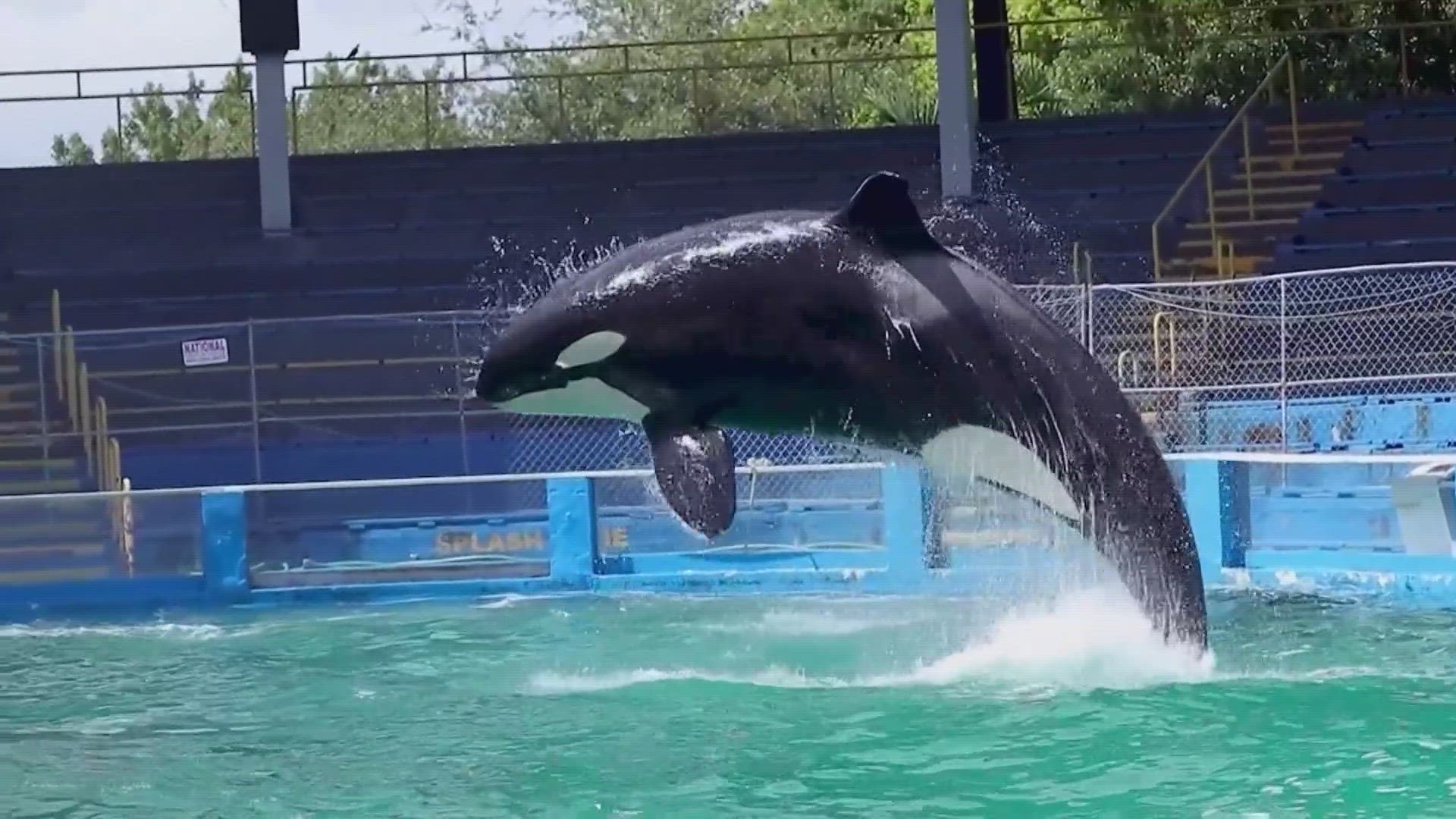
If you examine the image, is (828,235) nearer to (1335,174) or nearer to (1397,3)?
(1335,174)

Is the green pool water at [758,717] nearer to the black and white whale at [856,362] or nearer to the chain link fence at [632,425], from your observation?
the black and white whale at [856,362]

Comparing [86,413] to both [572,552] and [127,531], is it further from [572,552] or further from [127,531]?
[572,552]

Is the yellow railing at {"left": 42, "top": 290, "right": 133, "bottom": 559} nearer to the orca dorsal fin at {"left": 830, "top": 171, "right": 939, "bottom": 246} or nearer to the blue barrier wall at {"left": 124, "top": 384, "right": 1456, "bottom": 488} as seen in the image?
the blue barrier wall at {"left": 124, "top": 384, "right": 1456, "bottom": 488}

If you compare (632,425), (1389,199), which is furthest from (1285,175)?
(632,425)

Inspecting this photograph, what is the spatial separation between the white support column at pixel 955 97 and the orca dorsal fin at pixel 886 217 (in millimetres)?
14863

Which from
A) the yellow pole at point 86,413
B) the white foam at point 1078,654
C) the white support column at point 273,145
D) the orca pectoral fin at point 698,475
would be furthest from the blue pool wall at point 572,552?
the white support column at point 273,145

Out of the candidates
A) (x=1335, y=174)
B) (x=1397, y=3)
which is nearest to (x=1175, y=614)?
(x=1335, y=174)

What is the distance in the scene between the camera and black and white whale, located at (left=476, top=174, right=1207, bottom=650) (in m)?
7.00

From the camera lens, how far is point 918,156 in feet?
78.2

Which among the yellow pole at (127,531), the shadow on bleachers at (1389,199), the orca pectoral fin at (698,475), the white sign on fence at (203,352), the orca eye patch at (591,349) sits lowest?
the yellow pole at (127,531)

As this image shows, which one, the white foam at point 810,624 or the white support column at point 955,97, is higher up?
the white support column at point 955,97

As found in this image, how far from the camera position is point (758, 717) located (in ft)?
24.7

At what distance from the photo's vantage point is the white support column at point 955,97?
847 inches

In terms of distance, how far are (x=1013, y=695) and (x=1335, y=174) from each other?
1669 cm
